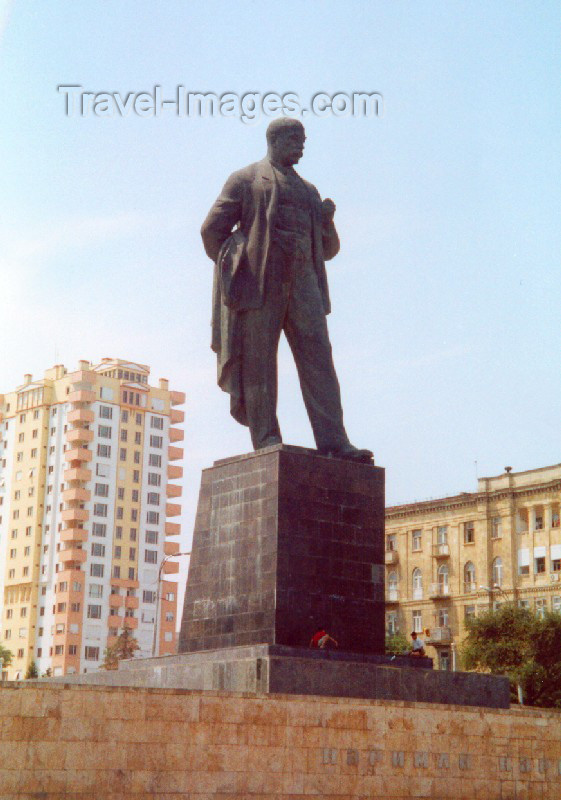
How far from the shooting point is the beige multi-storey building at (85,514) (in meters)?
86.0

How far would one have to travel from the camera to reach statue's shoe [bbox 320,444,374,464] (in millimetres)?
15197

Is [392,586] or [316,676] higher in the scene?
[392,586]

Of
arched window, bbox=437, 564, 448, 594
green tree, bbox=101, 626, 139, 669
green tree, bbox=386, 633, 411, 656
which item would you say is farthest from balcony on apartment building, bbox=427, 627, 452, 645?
green tree, bbox=101, 626, 139, 669

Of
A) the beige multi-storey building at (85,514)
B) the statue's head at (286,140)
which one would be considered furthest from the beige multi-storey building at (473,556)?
the statue's head at (286,140)

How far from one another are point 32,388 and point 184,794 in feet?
270

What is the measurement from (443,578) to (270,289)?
4694 cm

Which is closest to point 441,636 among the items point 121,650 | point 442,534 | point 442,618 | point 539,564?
point 442,618

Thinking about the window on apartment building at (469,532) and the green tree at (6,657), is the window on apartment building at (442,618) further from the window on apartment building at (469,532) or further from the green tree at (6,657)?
the green tree at (6,657)

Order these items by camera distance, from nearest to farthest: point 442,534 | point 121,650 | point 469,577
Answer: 1. point 469,577
2. point 442,534
3. point 121,650

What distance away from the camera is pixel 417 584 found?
61406 millimetres

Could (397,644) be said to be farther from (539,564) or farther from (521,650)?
(539,564)

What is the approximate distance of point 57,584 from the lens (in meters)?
86.4

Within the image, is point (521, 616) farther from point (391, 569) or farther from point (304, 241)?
point (304, 241)

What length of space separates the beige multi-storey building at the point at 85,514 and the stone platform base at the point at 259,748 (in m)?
73.6
